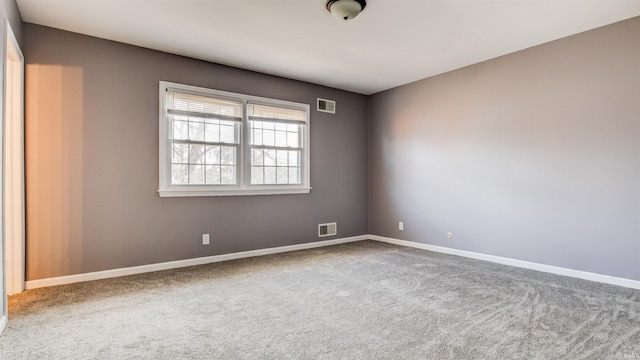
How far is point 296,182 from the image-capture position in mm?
5238

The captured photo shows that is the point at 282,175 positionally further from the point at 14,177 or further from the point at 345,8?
the point at 14,177

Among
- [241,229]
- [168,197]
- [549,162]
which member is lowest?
[241,229]

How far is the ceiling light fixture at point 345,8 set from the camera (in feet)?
9.35

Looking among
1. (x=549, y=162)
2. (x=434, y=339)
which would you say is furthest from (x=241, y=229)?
(x=549, y=162)

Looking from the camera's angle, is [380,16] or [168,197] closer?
[380,16]

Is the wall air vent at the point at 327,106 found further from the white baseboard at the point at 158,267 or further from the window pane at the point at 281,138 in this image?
the white baseboard at the point at 158,267

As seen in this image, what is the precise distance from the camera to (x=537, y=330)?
2352 mm

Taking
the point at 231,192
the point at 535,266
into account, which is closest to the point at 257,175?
the point at 231,192

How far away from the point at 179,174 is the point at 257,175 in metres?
1.06

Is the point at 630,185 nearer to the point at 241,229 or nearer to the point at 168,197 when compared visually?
the point at 241,229

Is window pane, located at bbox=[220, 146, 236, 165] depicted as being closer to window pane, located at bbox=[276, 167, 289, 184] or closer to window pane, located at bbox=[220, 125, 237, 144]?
window pane, located at bbox=[220, 125, 237, 144]

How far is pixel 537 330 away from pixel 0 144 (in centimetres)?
397

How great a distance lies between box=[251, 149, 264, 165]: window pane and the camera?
4766mm

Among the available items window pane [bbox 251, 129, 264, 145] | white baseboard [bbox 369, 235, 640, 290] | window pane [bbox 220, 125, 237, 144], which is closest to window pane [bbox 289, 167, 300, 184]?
window pane [bbox 251, 129, 264, 145]
